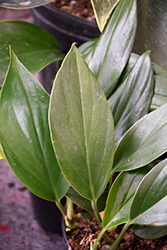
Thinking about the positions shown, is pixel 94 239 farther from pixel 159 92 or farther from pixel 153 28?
pixel 153 28

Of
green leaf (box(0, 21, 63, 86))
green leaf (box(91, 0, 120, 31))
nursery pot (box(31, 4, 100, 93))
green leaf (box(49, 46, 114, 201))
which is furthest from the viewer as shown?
nursery pot (box(31, 4, 100, 93))

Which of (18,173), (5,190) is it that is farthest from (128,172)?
(5,190)

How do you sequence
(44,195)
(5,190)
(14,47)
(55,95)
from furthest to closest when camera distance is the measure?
(5,190) → (14,47) → (44,195) → (55,95)

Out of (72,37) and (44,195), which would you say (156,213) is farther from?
(72,37)

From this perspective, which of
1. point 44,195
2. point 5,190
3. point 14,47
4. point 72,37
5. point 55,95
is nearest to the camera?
point 55,95

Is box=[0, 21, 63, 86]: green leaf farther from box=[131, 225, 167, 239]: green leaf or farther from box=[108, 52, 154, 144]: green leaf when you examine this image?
box=[131, 225, 167, 239]: green leaf

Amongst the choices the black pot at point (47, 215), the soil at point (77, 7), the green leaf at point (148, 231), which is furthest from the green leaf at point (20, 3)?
the black pot at point (47, 215)

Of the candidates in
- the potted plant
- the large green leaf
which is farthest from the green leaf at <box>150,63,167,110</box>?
the large green leaf
